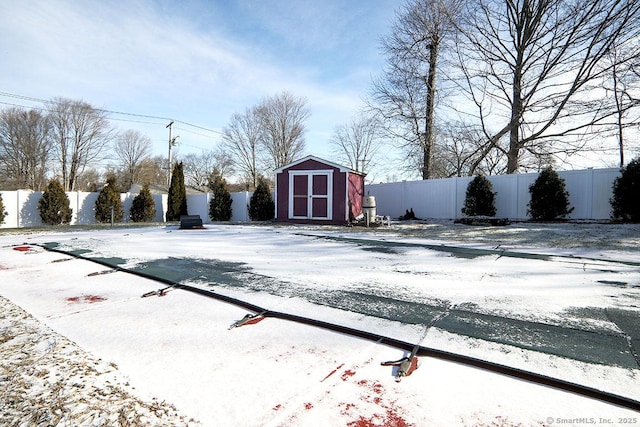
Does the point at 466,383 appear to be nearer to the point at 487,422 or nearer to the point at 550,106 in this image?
the point at 487,422

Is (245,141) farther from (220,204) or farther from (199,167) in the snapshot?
(220,204)

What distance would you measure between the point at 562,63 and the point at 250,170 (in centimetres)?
2274

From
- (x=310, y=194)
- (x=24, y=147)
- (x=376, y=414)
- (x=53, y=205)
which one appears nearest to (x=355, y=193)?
(x=310, y=194)

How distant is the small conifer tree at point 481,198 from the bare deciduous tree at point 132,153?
3438 centimetres

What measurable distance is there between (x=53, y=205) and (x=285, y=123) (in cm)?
1752

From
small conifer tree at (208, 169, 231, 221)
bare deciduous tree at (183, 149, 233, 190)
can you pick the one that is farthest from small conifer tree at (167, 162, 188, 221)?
bare deciduous tree at (183, 149, 233, 190)

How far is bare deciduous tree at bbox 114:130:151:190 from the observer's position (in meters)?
33.3

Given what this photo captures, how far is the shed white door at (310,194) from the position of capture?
10.4m

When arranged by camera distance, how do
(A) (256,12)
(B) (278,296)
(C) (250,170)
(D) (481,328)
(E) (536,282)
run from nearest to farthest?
(D) (481,328)
(B) (278,296)
(E) (536,282)
(A) (256,12)
(C) (250,170)

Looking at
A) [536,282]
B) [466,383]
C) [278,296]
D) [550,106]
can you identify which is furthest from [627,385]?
[550,106]

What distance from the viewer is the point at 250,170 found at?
93.7 ft

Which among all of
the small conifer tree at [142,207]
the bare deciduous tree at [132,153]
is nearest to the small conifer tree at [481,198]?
the small conifer tree at [142,207]

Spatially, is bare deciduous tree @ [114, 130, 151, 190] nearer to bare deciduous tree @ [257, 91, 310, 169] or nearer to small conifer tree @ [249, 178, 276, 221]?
bare deciduous tree @ [257, 91, 310, 169]

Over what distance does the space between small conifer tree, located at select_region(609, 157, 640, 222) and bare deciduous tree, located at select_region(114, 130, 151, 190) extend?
37.9 metres
